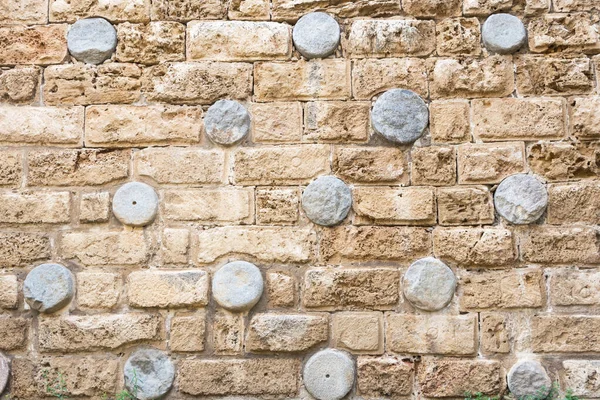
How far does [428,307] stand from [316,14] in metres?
1.29

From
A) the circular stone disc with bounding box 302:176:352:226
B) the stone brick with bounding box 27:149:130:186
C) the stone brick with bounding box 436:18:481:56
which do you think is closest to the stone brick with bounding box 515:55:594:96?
the stone brick with bounding box 436:18:481:56

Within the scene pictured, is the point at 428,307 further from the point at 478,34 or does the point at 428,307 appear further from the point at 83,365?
the point at 83,365

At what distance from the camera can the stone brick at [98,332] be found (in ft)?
8.63

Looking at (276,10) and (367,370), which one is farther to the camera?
(276,10)

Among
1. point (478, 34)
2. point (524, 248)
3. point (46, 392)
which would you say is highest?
point (478, 34)

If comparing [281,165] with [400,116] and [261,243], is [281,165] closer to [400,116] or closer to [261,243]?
[261,243]

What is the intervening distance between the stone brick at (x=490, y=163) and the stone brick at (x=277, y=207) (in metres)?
0.69

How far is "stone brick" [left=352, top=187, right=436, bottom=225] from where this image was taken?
268 cm

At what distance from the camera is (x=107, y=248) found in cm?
269

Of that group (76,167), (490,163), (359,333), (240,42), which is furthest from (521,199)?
(76,167)

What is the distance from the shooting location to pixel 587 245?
266cm

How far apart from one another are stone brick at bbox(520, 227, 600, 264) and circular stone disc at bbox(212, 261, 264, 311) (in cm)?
107

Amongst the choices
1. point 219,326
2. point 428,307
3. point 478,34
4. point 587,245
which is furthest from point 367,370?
point 478,34

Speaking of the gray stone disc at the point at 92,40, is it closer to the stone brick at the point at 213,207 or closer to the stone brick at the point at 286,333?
the stone brick at the point at 213,207
